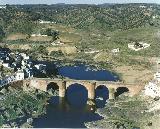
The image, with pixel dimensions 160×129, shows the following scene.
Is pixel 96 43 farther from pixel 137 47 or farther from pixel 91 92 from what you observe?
pixel 91 92

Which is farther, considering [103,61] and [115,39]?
[115,39]

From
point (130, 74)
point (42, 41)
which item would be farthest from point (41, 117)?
point (42, 41)

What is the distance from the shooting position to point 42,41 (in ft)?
289

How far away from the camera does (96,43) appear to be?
86625 mm

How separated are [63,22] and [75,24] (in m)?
4.25

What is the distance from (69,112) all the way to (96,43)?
38.7 m

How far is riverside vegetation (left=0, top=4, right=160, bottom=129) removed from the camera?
1865 inches

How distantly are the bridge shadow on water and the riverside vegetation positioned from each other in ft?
3.52

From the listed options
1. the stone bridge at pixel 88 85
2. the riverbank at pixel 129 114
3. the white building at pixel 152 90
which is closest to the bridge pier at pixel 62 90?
the stone bridge at pixel 88 85

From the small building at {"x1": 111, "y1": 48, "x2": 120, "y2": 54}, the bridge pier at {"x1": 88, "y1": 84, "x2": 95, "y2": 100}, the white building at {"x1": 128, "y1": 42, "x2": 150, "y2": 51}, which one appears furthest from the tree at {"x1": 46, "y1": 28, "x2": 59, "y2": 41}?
the bridge pier at {"x1": 88, "y1": 84, "x2": 95, "y2": 100}

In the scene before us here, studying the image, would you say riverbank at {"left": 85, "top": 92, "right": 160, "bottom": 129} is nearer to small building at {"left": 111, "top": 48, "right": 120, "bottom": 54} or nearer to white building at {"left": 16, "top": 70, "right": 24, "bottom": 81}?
white building at {"left": 16, "top": 70, "right": 24, "bottom": 81}

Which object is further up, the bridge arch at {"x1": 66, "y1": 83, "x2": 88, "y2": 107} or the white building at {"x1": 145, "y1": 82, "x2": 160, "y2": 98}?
the white building at {"x1": 145, "y1": 82, "x2": 160, "y2": 98}

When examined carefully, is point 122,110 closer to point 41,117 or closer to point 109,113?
point 109,113

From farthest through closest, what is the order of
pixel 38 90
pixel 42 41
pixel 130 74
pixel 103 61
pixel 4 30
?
pixel 4 30, pixel 42 41, pixel 103 61, pixel 130 74, pixel 38 90
